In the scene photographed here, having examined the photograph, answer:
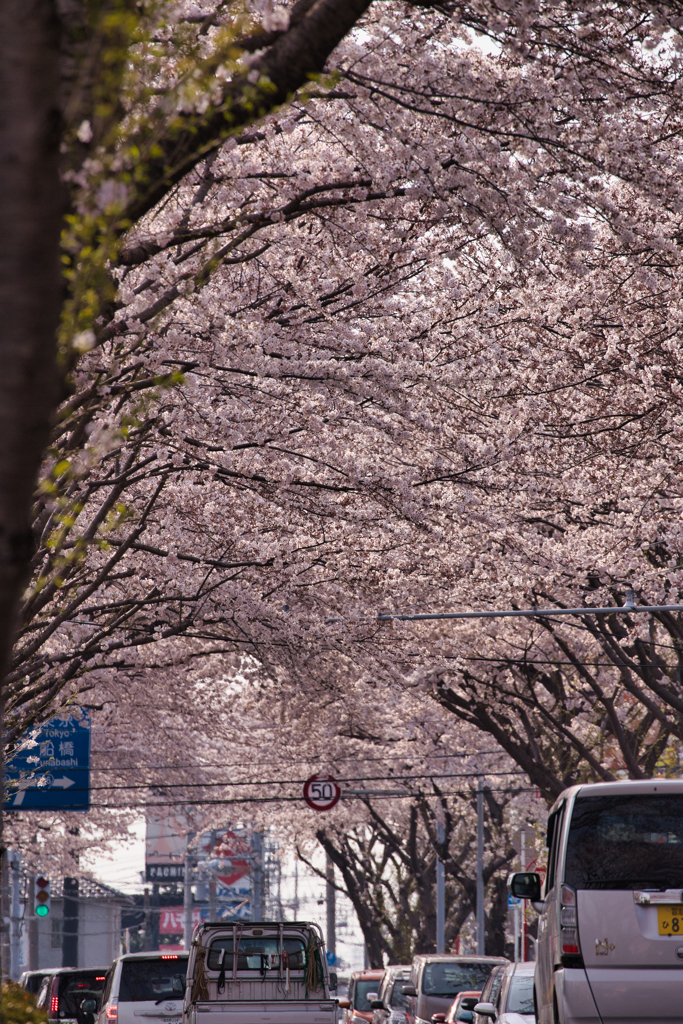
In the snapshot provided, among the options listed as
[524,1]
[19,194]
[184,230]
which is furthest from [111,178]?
[184,230]

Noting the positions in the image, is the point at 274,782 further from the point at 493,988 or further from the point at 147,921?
the point at 147,921

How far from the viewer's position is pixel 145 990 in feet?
57.1

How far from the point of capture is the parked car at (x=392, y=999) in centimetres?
2289

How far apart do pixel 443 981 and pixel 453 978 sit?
0.16m

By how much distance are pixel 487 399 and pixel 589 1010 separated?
28.7ft

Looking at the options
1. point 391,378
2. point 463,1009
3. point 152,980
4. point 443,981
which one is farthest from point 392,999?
point 391,378

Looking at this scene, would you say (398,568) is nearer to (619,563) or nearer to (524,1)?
(619,563)

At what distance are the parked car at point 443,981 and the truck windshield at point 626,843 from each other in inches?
446

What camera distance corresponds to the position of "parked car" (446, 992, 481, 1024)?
53.4ft

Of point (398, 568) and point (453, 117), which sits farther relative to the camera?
point (398, 568)

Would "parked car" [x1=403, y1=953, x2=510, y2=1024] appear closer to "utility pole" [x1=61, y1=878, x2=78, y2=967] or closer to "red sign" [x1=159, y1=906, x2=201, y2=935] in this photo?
"utility pole" [x1=61, y1=878, x2=78, y2=967]

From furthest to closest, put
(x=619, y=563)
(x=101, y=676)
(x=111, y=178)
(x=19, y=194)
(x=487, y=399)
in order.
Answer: (x=101, y=676) < (x=619, y=563) < (x=487, y=399) < (x=111, y=178) < (x=19, y=194)

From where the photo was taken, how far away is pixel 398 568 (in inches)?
863

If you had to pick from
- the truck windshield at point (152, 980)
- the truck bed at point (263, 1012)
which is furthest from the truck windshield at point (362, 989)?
the truck bed at point (263, 1012)
